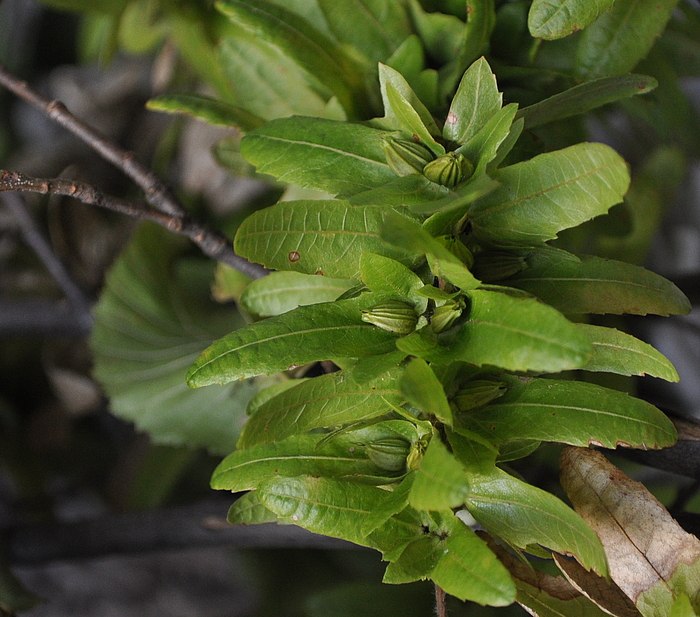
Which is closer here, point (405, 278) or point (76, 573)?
point (405, 278)

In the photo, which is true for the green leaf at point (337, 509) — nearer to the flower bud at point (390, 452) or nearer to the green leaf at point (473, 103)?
the flower bud at point (390, 452)

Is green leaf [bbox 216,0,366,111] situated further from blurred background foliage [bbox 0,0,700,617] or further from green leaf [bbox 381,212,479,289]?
green leaf [bbox 381,212,479,289]

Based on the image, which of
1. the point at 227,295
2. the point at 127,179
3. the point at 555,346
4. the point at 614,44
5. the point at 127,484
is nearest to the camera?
the point at 555,346

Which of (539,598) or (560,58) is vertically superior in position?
(560,58)

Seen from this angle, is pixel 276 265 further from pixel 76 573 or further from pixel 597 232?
pixel 76 573

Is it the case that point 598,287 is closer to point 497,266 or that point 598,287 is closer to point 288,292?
point 497,266

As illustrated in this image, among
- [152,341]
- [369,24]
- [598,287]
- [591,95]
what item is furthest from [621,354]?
[152,341]

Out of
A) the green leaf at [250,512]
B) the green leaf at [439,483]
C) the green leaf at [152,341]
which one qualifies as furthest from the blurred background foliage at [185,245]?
the green leaf at [439,483]

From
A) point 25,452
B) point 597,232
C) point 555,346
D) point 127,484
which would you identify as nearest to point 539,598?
point 555,346
